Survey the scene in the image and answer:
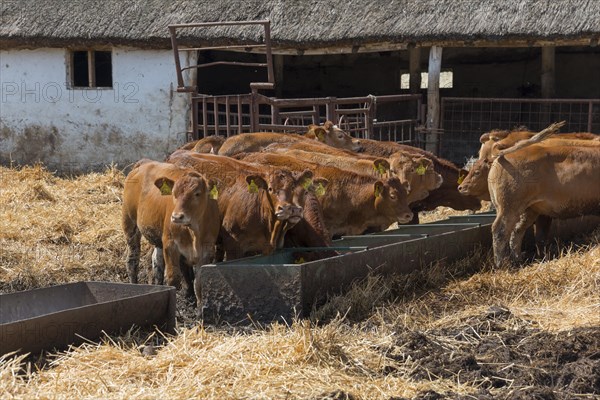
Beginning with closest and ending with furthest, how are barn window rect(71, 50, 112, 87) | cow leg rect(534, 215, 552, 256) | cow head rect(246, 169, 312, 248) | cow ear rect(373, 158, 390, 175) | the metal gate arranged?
cow head rect(246, 169, 312, 248) → cow leg rect(534, 215, 552, 256) → cow ear rect(373, 158, 390, 175) → the metal gate → barn window rect(71, 50, 112, 87)

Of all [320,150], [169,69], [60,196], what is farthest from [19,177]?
[320,150]

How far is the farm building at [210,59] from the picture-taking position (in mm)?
16953

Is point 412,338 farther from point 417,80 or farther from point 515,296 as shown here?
point 417,80

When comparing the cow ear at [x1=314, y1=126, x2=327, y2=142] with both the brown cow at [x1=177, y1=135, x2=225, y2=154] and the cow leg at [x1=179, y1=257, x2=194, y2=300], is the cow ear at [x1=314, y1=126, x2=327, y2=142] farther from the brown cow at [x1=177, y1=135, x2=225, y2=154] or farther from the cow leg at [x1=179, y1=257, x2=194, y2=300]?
the cow leg at [x1=179, y1=257, x2=194, y2=300]

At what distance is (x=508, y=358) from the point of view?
6.95m

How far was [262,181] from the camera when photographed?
30.0 feet

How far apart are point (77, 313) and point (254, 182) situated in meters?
2.51

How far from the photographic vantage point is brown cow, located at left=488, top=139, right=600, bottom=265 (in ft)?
33.7

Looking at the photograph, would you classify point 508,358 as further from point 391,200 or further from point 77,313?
point 391,200

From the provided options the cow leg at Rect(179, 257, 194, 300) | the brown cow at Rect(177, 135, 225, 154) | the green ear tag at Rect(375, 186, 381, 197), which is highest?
the brown cow at Rect(177, 135, 225, 154)

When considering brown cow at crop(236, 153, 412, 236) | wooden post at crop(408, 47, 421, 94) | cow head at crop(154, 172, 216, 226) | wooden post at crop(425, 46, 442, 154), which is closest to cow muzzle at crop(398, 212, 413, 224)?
brown cow at crop(236, 153, 412, 236)

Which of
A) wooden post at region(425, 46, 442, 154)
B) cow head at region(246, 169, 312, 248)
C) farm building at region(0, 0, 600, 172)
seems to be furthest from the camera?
wooden post at region(425, 46, 442, 154)

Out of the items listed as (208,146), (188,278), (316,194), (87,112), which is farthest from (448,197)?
(87,112)

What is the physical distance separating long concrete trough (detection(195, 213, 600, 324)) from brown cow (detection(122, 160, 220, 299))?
23 cm
